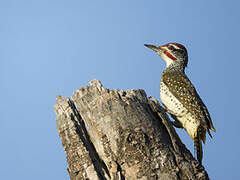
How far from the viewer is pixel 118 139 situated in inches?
134

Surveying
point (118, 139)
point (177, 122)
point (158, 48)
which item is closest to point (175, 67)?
point (158, 48)

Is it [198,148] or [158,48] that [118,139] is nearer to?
[198,148]

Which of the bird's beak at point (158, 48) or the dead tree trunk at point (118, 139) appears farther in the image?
the bird's beak at point (158, 48)

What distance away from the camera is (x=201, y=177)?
321 cm

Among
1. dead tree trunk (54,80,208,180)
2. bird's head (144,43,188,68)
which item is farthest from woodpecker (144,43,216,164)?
dead tree trunk (54,80,208,180)

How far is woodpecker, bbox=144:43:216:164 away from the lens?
504cm

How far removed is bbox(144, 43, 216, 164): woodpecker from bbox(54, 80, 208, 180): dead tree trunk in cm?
146

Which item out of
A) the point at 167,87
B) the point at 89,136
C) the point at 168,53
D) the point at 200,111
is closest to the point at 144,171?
the point at 89,136

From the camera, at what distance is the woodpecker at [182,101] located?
16.5 feet

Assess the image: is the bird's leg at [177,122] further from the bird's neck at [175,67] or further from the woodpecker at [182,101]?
the bird's neck at [175,67]

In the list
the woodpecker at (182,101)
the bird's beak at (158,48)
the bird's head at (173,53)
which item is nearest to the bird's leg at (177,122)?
the woodpecker at (182,101)

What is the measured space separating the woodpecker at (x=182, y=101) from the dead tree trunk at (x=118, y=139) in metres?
1.46

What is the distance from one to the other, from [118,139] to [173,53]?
3.30 metres

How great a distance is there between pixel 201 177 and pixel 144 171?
652 millimetres
